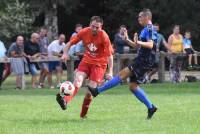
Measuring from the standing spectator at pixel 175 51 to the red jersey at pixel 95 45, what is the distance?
1116 centimetres

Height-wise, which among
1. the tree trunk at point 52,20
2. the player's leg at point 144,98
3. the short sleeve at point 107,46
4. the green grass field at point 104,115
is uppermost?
the tree trunk at point 52,20

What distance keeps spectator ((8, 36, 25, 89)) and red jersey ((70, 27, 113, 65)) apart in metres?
9.45

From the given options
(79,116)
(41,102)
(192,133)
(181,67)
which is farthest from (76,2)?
(192,133)

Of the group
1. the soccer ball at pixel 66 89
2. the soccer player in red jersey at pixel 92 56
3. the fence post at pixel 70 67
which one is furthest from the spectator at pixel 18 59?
the soccer ball at pixel 66 89

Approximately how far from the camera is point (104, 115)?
44.2ft

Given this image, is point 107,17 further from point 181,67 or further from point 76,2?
point 181,67

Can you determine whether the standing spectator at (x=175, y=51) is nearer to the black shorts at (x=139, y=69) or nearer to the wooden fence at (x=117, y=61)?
the wooden fence at (x=117, y=61)

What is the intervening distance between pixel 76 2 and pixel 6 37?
466 centimetres

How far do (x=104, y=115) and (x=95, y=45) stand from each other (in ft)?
4.68

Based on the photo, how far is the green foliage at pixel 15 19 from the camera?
38.4m

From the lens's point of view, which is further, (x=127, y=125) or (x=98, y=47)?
(x=98, y=47)

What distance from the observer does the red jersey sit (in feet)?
42.4

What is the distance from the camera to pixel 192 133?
10.4 m

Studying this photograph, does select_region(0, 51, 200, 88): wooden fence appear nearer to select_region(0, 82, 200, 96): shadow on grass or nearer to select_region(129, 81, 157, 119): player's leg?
select_region(0, 82, 200, 96): shadow on grass
